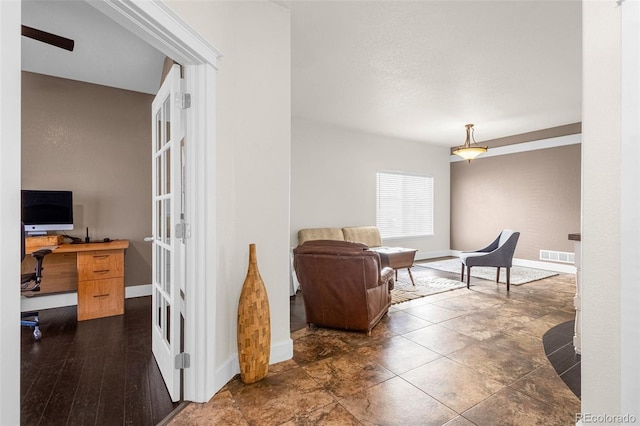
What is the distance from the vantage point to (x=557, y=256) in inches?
237

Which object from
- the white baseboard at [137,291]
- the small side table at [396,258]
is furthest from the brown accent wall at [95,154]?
the small side table at [396,258]

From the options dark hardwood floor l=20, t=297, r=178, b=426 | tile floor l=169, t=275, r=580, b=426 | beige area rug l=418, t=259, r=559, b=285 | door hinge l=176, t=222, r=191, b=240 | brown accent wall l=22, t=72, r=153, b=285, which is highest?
brown accent wall l=22, t=72, r=153, b=285

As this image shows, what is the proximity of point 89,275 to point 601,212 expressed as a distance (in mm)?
4345

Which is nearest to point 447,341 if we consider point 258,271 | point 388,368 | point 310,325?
point 388,368

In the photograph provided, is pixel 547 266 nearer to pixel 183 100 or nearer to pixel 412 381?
pixel 412 381

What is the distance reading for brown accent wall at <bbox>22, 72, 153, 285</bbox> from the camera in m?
3.65

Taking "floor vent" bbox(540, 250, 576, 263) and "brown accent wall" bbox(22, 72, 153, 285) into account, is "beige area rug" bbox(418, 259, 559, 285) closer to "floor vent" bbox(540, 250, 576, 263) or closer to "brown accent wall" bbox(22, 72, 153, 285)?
"floor vent" bbox(540, 250, 576, 263)

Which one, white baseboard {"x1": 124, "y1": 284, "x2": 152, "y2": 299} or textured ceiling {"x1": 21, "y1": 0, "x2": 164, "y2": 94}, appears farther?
white baseboard {"x1": 124, "y1": 284, "x2": 152, "y2": 299}

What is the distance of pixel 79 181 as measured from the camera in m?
3.86

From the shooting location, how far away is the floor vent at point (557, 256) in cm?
580

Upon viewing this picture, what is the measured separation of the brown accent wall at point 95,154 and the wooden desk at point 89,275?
50 centimetres

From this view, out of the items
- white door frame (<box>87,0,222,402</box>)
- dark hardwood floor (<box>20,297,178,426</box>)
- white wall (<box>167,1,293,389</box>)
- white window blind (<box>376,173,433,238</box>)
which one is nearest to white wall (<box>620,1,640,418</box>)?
white wall (<box>167,1,293,389</box>)

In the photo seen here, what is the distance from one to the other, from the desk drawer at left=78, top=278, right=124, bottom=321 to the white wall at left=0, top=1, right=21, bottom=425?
296 centimetres

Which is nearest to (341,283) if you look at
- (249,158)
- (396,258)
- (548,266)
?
(249,158)
